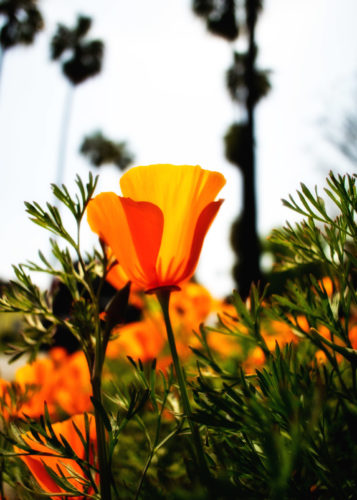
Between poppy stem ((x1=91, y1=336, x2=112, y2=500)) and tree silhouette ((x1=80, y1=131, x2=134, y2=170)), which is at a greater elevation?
tree silhouette ((x1=80, y1=131, x2=134, y2=170))

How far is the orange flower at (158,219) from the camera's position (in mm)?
392

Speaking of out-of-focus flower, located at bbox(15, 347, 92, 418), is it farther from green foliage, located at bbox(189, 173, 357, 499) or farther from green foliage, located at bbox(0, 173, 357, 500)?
green foliage, located at bbox(189, 173, 357, 499)

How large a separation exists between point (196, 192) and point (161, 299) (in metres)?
0.11

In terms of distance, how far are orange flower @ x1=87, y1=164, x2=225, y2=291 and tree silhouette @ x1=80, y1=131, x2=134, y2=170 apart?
877 inches

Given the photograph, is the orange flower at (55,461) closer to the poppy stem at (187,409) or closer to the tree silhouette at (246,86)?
the poppy stem at (187,409)

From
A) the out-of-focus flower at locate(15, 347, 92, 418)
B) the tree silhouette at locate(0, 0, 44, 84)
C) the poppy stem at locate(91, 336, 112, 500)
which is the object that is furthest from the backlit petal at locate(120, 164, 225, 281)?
the tree silhouette at locate(0, 0, 44, 84)

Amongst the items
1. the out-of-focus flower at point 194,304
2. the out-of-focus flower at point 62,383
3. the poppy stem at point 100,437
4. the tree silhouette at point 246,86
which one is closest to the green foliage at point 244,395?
the poppy stem at point 100,437

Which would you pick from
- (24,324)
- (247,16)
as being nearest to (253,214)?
(247,16)

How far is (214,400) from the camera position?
0.29 m

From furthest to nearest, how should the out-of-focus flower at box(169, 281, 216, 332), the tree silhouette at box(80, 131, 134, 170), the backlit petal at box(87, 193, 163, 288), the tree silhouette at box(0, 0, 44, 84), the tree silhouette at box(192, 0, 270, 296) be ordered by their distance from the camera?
the tree silhouette at box(80, 131, 134, 170) < the tree silhouette at box(0, 0, 44, 84) < the tree silhouette at box(192, 0, 270, 296) < the out-of-focus flower at box(169, 281, 216, 332) < the backlit petal at box(87, 193, 163, 288)

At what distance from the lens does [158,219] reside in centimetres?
39

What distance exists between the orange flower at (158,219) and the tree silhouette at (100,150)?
73.1ft

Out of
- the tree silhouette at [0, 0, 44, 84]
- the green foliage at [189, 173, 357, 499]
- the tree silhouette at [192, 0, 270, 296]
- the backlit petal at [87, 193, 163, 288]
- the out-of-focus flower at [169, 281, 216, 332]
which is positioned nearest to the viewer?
the green foliage at [189, 173, 357, 499]

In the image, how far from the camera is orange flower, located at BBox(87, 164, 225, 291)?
1.28 ft
